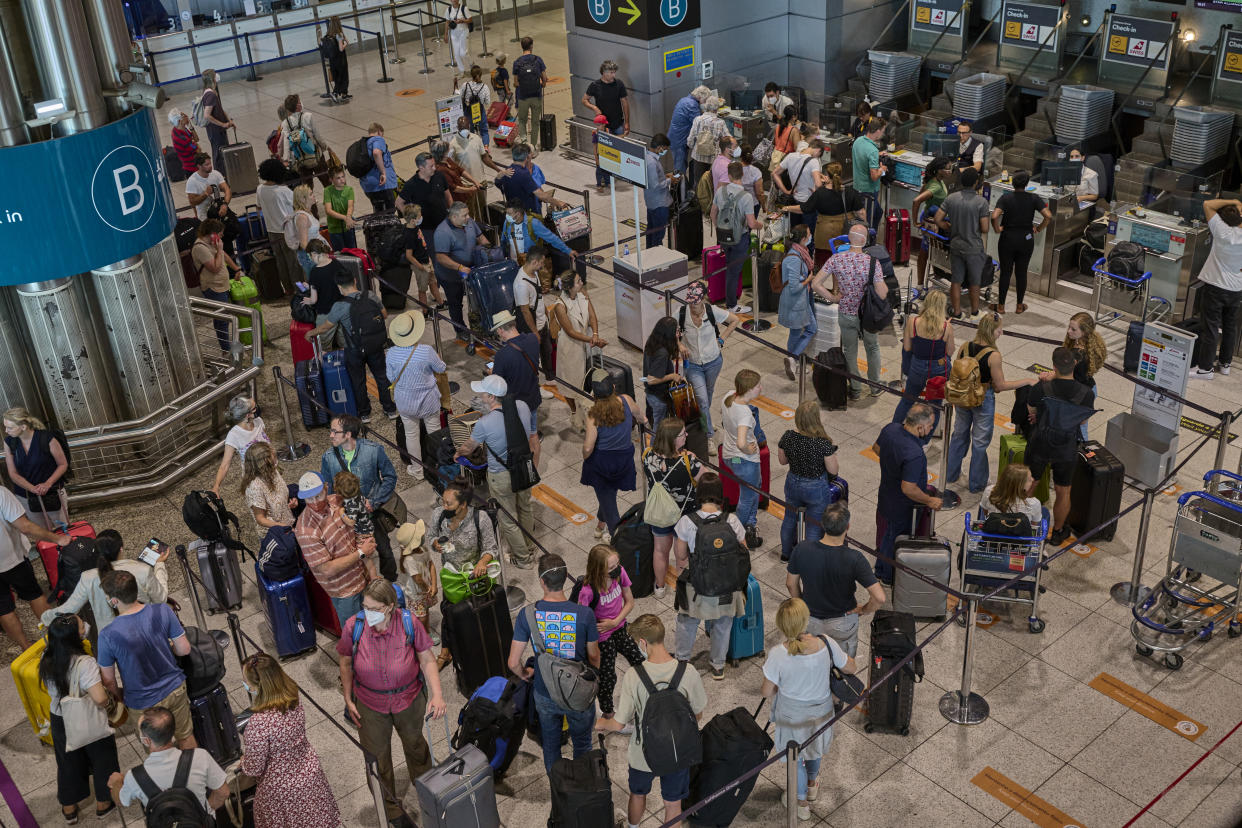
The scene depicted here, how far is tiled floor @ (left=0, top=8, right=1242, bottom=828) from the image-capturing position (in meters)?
7.52

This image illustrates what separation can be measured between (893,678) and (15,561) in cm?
621

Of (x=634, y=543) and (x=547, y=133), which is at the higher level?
(x=547, y=133)

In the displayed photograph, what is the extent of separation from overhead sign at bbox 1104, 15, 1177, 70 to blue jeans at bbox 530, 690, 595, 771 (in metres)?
12.7

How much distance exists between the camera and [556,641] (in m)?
7.14

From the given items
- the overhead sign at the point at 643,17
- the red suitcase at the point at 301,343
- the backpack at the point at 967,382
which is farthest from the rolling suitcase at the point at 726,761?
the overhead sign at the point at 643,17

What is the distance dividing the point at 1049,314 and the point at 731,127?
241 inches

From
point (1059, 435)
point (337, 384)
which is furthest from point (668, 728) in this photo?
point (337, 384)

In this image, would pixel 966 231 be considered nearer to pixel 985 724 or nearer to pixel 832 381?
pixel 832 381

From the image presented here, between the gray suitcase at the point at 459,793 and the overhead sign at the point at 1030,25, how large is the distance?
1424cm

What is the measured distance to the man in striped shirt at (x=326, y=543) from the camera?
8.18m

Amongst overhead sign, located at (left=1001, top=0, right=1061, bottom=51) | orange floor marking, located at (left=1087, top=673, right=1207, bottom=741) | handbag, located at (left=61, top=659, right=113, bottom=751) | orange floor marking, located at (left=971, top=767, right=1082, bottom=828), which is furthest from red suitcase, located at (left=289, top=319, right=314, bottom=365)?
overhead sign, located at (left=1001, top=0, right=1061, bottom=51)

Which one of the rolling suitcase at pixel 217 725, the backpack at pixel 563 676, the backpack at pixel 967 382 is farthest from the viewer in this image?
the backpack at pixel 967 382

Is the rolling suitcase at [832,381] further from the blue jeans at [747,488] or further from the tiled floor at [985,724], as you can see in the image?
the blue jeans at [747,488]

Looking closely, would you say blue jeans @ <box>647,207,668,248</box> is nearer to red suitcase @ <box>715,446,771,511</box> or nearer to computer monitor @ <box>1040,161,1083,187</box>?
computer monitor @ <box>1040,161,1083,187</box>
